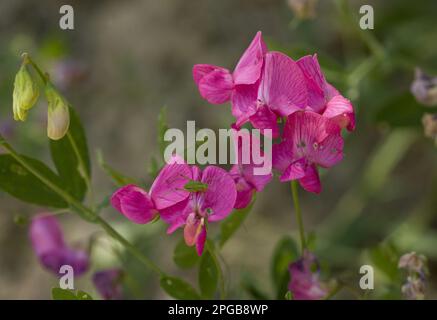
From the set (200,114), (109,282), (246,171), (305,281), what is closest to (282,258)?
(305,281)

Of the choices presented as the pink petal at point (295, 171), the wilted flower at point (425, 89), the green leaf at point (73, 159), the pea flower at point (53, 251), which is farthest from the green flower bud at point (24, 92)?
the wilted flower at point (425, 89)

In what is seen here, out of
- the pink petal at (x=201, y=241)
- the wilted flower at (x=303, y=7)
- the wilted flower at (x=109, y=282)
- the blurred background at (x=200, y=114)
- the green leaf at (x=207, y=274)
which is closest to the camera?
the pink petal at (x=201, y=241)

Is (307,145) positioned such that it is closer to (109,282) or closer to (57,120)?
(57,120)

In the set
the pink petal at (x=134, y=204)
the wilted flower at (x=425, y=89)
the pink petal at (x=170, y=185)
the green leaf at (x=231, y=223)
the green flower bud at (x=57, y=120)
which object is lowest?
the pink petal at (x=134, y=204)

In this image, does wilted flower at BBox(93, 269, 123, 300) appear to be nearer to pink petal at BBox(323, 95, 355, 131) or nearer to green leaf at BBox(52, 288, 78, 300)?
green leaf at BBox(52, 288, 78, 300)

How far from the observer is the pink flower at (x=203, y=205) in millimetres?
1321

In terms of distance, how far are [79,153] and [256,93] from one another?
0.37 metres

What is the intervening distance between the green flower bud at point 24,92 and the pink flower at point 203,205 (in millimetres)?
274

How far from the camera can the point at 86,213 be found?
58.0 inches

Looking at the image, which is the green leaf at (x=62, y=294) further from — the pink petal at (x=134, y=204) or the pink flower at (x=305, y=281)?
the pink flower at (x=305, y=281)

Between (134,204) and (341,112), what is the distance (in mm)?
349

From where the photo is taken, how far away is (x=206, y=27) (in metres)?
3.02

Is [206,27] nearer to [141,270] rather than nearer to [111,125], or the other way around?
[111,125]

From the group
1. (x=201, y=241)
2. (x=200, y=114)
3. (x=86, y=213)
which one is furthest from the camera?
(x=200, y=114)
